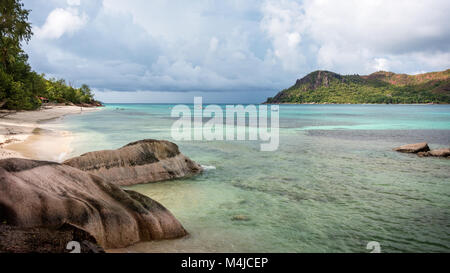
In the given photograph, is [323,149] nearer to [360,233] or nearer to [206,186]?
[206,186]

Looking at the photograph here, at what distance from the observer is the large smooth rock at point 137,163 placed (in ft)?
30.8

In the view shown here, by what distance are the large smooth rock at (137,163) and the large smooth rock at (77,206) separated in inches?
158

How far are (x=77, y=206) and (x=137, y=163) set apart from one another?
18.4 ft

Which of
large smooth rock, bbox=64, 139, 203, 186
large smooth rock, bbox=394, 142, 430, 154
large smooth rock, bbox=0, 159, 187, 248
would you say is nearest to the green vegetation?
large smooth rock, bbox=64, 139, 203, 186

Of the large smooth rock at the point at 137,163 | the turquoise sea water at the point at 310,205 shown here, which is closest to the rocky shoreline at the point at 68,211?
the turquoise sea water at the point at 310,205

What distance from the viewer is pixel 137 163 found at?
32.8 ft

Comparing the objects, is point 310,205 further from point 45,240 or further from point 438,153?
point 438,153

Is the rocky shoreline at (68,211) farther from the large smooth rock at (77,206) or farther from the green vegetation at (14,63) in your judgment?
the green vegetation at (14,63)

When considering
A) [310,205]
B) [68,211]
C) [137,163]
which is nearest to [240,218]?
[310,205]

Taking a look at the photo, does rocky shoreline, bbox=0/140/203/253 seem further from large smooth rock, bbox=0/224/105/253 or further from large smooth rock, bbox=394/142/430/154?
large smooth rock, bbox=394/142/430/154
